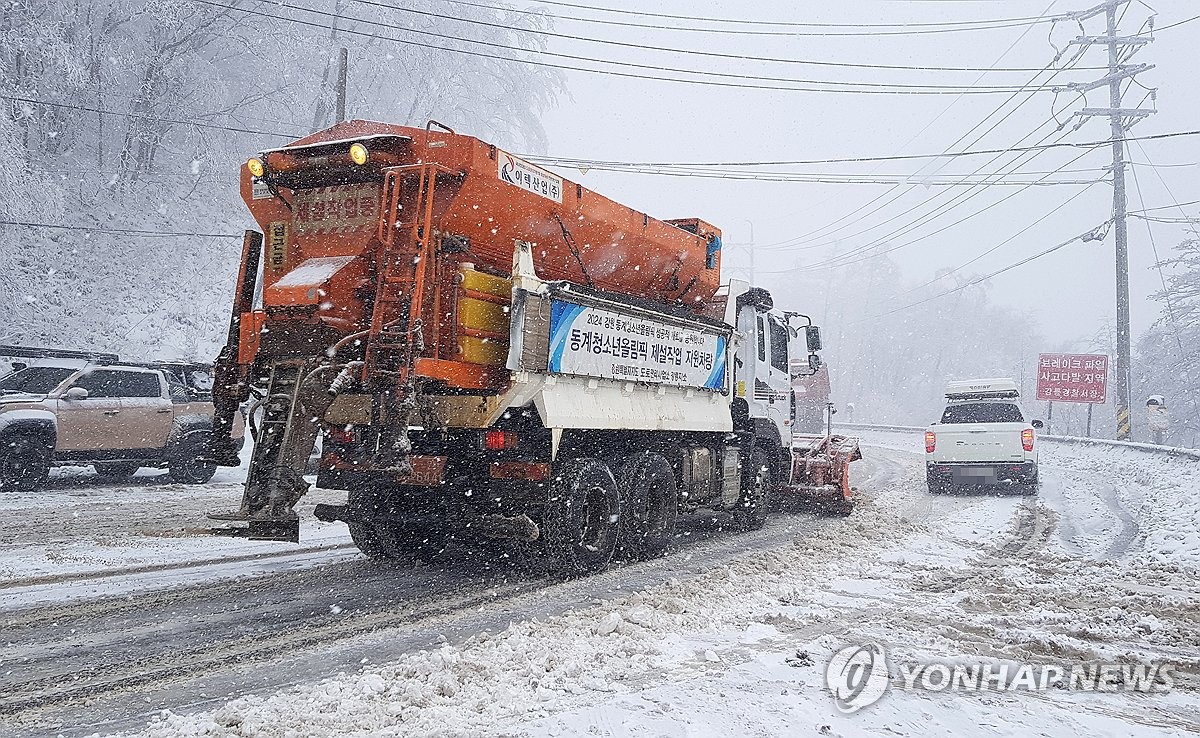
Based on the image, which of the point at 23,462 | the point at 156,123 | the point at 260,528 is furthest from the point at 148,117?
the point at 260,528

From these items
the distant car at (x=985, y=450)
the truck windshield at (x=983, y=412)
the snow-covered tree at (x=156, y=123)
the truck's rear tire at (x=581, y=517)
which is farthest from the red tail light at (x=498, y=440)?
the snow-covered tree at (x=156, y=123)

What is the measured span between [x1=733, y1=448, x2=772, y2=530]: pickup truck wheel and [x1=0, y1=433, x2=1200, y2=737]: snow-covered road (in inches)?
37.0

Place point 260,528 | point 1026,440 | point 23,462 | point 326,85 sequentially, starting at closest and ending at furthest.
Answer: point 260,528 → point 23,462 → point 1026,440 → point 326,85

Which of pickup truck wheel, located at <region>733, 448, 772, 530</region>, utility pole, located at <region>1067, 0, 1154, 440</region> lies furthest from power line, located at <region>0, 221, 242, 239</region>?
utility pole, located at <region>1067, 0, 1154, 440</region>

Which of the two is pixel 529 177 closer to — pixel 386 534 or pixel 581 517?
pixel 581 517

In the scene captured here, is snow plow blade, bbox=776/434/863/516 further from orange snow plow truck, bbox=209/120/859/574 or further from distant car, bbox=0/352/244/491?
distant car, bbox=0/352/244/491

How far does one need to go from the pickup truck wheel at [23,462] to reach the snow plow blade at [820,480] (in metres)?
10.7

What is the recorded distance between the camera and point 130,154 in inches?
1017

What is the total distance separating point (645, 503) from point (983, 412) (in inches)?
403

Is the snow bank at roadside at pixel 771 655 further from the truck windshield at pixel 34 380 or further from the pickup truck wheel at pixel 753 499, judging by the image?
the truck windshield at pixel 34 380

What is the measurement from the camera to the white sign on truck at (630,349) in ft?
23.1

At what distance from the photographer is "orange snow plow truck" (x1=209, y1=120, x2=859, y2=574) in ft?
19.9

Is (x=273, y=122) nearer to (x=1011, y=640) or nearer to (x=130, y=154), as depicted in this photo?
(x=130, y=154)

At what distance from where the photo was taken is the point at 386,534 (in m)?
7.89
